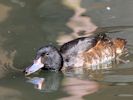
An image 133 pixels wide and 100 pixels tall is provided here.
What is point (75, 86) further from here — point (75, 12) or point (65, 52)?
point (75, 12)

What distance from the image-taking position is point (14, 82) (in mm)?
8133

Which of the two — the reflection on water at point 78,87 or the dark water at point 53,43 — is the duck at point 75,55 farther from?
the reflection on water at point 78,87

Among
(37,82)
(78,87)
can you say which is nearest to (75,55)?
(37,82)

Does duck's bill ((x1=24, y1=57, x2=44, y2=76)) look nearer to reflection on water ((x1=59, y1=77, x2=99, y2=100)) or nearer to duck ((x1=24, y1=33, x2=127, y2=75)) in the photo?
duck ((x1=24, y1=33, x2=127, y2=75))

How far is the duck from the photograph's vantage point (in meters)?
8.79

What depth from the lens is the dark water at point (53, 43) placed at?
761 centimetres

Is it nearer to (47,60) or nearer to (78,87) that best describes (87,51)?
(47,60)

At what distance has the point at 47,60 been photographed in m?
8.89

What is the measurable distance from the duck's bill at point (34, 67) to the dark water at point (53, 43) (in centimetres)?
9

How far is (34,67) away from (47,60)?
35cm

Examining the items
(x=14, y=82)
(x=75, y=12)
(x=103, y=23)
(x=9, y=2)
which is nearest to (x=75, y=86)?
(x=14, y=82)

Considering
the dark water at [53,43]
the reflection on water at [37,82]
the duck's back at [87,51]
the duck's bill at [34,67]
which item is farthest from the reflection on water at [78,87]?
the duck's back at [87,51]

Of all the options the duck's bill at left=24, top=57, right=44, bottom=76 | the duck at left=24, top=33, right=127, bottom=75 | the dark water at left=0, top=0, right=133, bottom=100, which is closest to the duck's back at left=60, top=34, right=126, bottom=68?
the duck at left=24, top=33, right=127, bottom=75

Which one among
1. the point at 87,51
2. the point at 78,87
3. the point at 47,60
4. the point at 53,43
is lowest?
the point at 78,87
